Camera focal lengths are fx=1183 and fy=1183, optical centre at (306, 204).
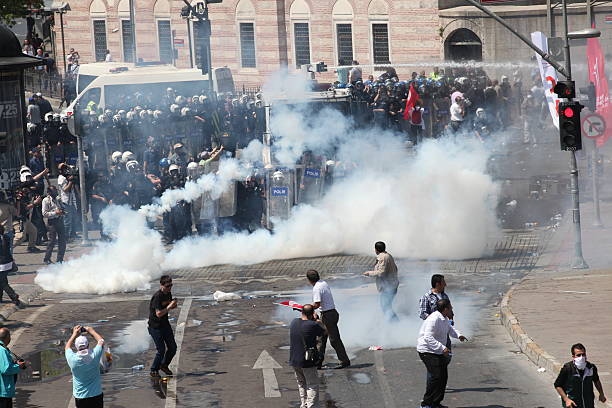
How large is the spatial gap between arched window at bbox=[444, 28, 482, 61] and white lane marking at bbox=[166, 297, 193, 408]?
25.9 m

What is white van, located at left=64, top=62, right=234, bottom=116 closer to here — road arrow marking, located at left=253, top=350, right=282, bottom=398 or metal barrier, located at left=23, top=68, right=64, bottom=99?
metal barrier, located at left=23, top=68, right=64, bottom=99

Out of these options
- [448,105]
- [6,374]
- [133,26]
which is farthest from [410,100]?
[133,26]

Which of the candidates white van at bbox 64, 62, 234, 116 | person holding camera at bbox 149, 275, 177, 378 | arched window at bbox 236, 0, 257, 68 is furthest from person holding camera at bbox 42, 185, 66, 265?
arched window at bbox 236, 0, 257, 68

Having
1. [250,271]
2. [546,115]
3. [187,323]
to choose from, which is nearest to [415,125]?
[546,115]

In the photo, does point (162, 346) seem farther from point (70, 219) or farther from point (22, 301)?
point (70, 219)

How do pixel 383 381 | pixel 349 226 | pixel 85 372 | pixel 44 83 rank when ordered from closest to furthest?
1. pixel 85 372
2. pixel 383 381
3. pixel 349 226
4. pixel 44 83

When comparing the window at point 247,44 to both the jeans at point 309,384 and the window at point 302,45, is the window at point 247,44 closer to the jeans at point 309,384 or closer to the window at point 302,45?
the window at point 302,45

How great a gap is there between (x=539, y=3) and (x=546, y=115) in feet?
25.2

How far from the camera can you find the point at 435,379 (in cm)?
1331

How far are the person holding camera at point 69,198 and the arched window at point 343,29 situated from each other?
2269 centimetres

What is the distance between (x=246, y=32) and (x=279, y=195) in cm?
2687

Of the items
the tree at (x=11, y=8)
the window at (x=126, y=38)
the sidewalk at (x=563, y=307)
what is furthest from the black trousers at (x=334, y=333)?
the window at (x=126, y=38)

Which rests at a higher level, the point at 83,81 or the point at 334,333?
the point at 83,81

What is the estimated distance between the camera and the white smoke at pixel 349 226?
886 inches
